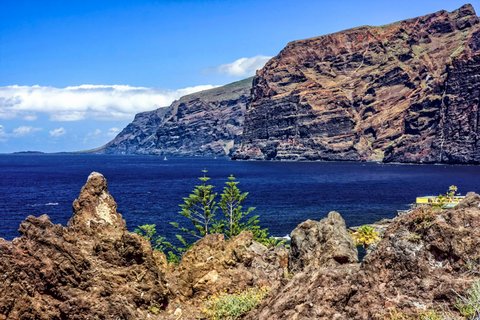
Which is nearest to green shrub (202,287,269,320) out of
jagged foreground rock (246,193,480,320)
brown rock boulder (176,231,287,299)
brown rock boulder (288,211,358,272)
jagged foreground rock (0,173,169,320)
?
brown rock boulder (176,231,287,299)

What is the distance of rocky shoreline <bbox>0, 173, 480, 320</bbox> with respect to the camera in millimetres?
9773

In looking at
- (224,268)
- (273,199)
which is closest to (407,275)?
(224,268)

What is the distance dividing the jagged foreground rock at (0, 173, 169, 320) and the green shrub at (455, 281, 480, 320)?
8.22 metres

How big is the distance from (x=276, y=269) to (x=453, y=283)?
10164 millimetres

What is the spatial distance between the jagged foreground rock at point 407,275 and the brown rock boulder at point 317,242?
9.54 m

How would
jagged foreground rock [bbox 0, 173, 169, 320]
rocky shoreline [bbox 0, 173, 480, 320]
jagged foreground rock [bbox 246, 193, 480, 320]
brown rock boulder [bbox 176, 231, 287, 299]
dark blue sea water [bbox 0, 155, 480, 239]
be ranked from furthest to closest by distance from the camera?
dark blue sea water [bbox 0, 155, 480, 239], brown rock boulder [bbox 176, 231, 287, 299], jagged foreground rock [bbox 0, 173, 169, 320], rocky shoreline [bbox 0, 173, 480, 320], jagged foreground rock [bbox 246, 193, 480, 320]

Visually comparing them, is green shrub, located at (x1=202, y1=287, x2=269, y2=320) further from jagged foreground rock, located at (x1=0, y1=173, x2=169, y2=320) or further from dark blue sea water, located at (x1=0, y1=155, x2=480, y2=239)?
dark blue sea water, located at (x1=0, y1=155, x2=480, y2=239)

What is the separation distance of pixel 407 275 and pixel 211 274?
8.38m

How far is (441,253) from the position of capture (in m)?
9.86

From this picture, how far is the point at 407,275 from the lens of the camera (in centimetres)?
984

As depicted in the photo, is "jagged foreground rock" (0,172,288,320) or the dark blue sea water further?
the dark blue sea water

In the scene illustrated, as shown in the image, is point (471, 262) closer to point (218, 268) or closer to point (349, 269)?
point (349, 269)

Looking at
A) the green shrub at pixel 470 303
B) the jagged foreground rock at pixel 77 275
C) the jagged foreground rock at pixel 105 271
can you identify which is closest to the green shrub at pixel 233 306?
the jagged foreground rock at pixel 105 271

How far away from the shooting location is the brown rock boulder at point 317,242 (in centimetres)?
2091
